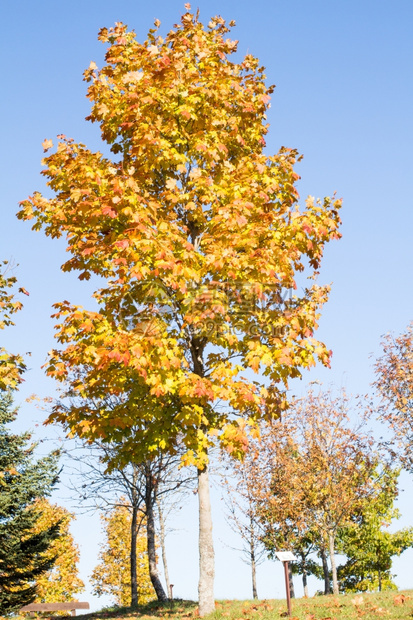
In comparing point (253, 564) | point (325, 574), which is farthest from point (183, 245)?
point (325, 574)

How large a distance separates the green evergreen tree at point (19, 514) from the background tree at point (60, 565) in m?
19.9

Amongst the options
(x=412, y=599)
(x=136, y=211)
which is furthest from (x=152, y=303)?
(x=412, y=599)

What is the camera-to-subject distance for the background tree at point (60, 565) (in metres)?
40.4

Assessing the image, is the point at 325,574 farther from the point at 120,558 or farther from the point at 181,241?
the point at 181,241

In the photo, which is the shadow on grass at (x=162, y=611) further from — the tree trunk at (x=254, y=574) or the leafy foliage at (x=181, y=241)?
the tree trunk at (x=254, y=574)

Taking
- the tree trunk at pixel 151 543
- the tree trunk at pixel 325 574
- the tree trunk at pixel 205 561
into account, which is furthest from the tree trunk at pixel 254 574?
the tree trunk at pixel 205 561

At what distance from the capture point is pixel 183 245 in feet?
35.1

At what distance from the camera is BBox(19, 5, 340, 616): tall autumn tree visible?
10453 mm

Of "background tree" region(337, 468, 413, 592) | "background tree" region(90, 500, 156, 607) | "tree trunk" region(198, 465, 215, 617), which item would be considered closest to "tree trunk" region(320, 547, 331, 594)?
"background tree" region(337, 468, 413, 592)

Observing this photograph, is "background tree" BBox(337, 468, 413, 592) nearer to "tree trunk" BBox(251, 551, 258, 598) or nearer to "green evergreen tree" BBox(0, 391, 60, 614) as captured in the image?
"tree trunk" BBox(251, 551, 258, 598)

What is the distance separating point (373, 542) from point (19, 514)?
23332 mm

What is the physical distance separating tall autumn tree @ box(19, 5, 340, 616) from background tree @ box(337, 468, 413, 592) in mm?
21913

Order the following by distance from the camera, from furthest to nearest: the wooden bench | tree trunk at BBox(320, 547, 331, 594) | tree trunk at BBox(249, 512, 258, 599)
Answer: tree trunk at BBox(320, 547, 331, 594) < tree trunk at BBox(249, 512, 258, 599) < the wooden bench

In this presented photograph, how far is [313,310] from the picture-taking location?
39.3ft
